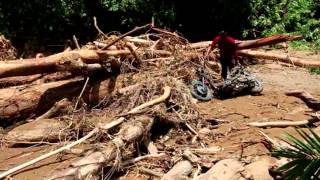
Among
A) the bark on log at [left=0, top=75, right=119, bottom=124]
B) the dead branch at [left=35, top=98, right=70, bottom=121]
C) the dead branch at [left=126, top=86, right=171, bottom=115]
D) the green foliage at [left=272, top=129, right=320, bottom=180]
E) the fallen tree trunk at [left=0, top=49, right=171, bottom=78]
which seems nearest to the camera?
the green foliage at [left=272, top=129, right=320, bottom=180]

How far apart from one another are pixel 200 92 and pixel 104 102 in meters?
1.91

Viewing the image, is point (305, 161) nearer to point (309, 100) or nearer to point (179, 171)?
point (179, 171)

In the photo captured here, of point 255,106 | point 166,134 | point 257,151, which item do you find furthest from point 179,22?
point 257,151

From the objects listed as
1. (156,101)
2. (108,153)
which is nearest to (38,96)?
(156,101)

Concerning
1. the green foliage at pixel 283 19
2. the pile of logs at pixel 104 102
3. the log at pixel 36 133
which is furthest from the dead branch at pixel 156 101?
the green foliage at pixel 283 19

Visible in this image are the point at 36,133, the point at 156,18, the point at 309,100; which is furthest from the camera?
the point at 156,18

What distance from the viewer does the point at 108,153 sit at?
234 inches

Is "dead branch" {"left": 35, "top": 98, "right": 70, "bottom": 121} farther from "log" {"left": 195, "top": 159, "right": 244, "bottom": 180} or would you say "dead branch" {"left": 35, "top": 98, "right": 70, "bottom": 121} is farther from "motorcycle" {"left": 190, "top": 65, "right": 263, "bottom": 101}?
"log" {"left": 195, "top": 159, "right": 244, "bottom": 180}

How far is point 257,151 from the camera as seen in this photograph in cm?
668

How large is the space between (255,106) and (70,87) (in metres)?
3.05

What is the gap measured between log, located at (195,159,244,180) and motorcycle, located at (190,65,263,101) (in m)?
3.25

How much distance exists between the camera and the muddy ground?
6.33 m

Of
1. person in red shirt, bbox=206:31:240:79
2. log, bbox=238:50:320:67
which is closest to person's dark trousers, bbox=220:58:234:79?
person in red shirt, bbox=206:31:240:79

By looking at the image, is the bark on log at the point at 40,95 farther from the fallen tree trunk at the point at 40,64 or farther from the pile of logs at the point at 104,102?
the fallen tree trunk at the point at 40,64
